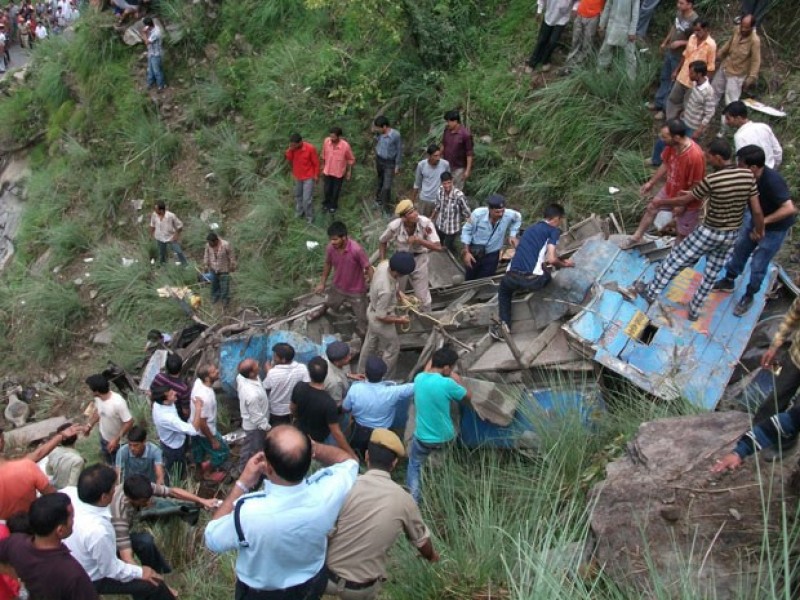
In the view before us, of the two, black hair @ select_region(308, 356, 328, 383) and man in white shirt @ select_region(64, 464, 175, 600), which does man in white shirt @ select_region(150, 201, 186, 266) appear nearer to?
black hair @ select_region(308, 356, 328, 383)

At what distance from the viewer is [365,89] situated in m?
9.16

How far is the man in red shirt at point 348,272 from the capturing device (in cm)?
621

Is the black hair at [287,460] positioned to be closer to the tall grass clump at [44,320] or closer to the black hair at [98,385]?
the black hair at [98,385]

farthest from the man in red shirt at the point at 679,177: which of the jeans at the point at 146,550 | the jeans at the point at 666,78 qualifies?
the jeans at the point at 146,550

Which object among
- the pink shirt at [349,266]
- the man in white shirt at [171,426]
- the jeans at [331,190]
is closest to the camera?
the man in white shirt at [171,426]

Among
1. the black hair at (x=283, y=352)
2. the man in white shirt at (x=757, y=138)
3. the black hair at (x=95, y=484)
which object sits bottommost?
the black hair at (x=283, y=352)

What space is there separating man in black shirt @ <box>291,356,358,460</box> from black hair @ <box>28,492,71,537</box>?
5.98 feet

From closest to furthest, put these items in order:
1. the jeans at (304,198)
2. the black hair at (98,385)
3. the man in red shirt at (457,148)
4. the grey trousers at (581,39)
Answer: the black hair at (98,385), the man in red shirt at (457,148), the grey trousers at (581,39), the jeans at (304,198)

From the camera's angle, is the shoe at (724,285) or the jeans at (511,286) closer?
the shoe at (724,285)

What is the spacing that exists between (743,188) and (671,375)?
1.33m

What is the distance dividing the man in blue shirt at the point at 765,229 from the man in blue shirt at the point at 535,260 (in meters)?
1.17

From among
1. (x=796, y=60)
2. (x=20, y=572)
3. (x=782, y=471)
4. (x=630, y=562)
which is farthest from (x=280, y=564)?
(x=796, y=60)

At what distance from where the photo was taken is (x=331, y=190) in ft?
28.8

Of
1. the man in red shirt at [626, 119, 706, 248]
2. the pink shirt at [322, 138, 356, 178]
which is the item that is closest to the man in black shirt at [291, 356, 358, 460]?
the man in red shirt at [626, 119, 706, 248]
